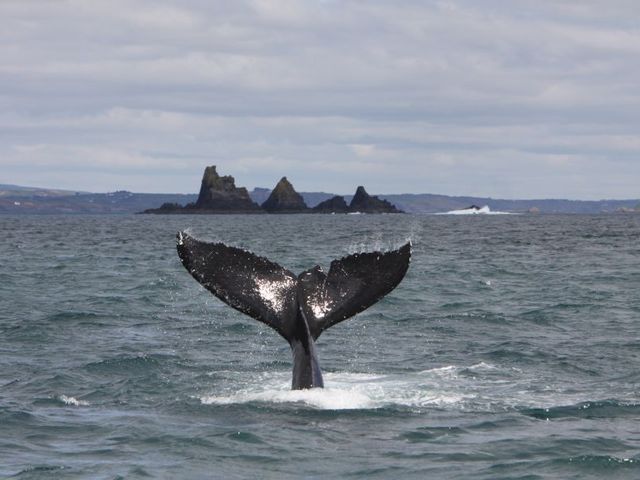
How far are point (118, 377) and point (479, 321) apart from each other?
8.03 meters

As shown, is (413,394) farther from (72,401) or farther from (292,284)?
(72,401)

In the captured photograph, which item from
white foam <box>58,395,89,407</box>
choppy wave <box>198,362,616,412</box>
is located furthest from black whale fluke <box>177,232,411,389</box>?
white foam <box>58,395,89,407</box>

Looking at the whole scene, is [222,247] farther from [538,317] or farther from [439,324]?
[538,317]

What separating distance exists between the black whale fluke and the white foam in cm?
212

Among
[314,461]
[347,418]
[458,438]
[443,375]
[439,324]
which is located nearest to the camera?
[314,461]

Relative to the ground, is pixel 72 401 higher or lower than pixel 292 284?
lower

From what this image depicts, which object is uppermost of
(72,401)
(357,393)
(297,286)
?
(297,286)

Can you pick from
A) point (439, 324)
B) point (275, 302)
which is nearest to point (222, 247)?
point (275, 302)

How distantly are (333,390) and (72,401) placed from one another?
2.87 meters

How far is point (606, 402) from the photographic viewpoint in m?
11.5

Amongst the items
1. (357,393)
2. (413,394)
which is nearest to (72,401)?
(357,393)

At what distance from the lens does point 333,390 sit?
12.0 metres

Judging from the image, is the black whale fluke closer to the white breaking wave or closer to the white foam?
the white breaking wave

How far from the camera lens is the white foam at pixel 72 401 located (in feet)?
38.8
